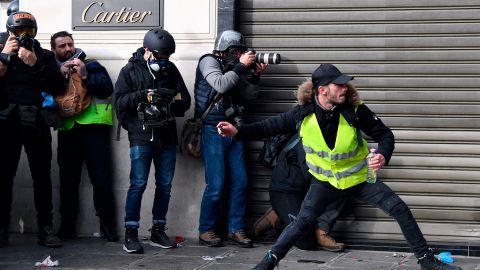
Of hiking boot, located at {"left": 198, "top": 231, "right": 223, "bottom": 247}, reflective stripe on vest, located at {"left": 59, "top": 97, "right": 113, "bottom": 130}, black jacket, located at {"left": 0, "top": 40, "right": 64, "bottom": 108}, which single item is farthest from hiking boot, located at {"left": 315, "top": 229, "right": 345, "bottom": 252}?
black jacket, located at {"left": 0, "top": 40, "right": 64, "bottom": 108}

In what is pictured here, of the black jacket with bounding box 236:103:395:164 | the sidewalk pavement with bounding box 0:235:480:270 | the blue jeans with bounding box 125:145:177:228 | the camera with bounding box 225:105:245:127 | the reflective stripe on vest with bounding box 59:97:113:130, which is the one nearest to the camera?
the black jacket with bounding box 236:103:395:164

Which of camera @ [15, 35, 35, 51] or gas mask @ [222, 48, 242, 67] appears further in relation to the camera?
gas mask @ [222, 48, 242, 67]

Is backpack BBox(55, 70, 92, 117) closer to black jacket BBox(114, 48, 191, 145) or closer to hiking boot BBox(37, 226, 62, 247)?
black jacket BBox(114, 48, 191, 145)

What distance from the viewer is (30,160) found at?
9.15m

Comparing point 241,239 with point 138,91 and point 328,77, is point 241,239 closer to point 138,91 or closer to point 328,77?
point 138,91

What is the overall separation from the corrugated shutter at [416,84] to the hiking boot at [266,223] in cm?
61

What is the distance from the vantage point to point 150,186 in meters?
9.69

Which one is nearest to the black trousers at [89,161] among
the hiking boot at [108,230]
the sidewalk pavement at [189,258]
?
the hiking boot at [108,230]

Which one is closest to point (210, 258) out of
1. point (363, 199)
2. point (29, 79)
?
point (363, 199)

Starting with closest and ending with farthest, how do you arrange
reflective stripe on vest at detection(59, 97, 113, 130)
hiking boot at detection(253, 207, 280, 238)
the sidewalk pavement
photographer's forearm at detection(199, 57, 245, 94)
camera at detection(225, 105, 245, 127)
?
the sidewalk pavement, camera at detection(225, 105, 245, 127), photographer's forearm at detection(199, 57, 245, 94), hiking boot at detection(253, 207, 280, 238), reflective stripe on vest at detection(59, 97, 113, 130)

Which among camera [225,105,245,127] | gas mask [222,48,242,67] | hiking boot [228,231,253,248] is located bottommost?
hiking boot [228,231,253,248]

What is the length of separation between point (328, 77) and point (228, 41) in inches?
78.4

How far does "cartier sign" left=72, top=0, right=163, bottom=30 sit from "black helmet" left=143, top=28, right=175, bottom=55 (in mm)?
760

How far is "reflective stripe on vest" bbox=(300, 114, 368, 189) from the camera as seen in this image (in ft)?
→ 23.8
